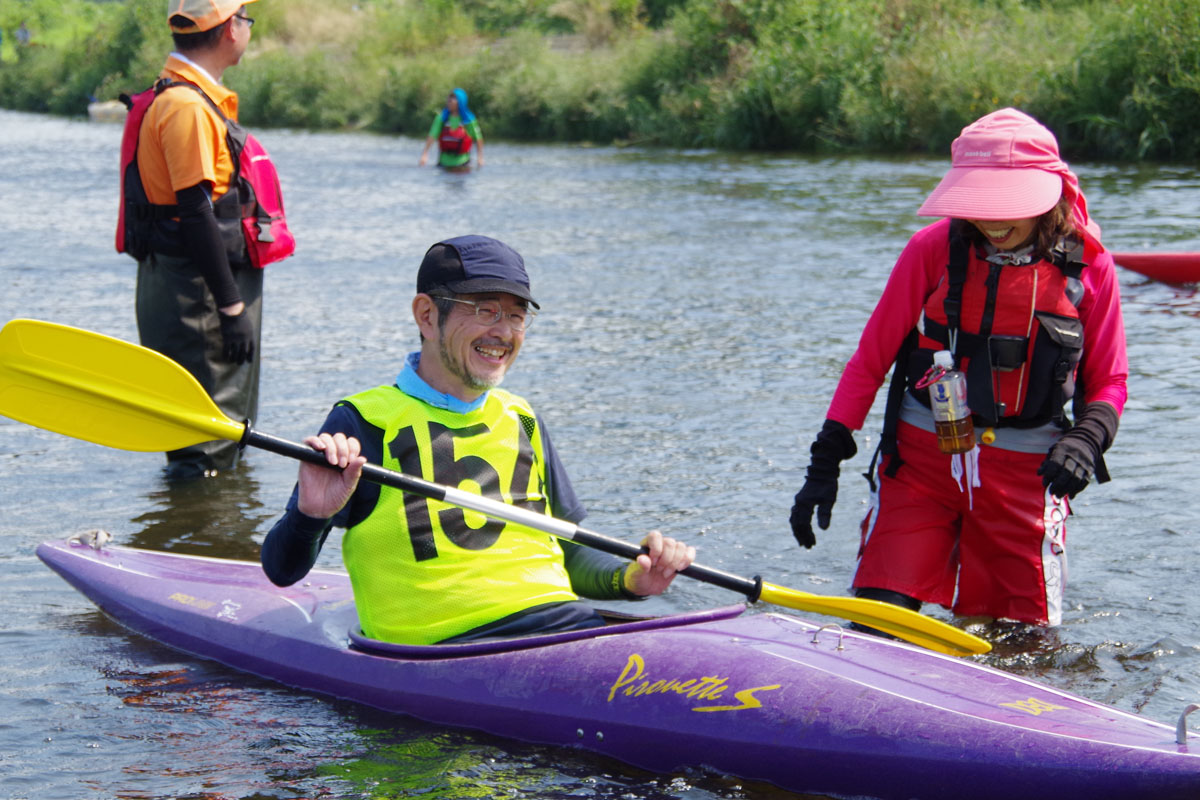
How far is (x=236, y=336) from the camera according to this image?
5266 millimetres

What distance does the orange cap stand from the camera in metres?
4.94

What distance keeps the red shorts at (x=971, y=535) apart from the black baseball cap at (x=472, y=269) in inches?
43.5

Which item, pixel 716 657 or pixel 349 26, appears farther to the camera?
pixel 349 26

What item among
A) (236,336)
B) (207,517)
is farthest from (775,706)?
(207,517)

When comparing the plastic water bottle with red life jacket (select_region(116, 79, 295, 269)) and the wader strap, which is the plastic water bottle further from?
red life jacket (select_region(116, 79, 295, 269))

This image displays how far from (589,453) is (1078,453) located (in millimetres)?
3334

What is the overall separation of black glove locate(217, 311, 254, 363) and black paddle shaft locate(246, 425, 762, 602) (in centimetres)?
212

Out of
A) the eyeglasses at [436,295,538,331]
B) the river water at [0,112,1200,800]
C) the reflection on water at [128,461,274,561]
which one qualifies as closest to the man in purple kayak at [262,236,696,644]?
the eyeglasses at [436,295,538,331]

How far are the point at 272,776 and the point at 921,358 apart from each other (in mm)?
1897

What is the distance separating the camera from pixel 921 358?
11.6 ft

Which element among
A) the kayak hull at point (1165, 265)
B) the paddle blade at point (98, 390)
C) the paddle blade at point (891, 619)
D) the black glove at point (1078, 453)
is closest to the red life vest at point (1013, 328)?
the black glove at point (1078, 453)

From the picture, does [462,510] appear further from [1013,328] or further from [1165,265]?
[1165,265]

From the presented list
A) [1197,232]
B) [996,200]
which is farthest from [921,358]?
[1197,232]

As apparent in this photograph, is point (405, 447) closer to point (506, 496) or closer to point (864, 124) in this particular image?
point (506, 496)
